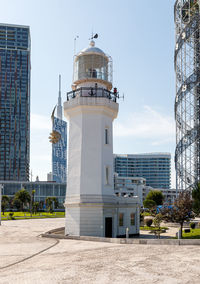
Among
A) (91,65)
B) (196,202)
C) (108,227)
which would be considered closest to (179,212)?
(196,202)

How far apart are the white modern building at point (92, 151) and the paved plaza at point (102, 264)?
20.6 ft

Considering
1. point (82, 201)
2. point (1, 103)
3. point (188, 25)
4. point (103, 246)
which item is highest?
point (1, 103)

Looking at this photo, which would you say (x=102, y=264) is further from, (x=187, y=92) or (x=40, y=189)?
(x=40, y=189)

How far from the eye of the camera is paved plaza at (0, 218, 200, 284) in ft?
40.9

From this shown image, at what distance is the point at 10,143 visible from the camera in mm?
193250

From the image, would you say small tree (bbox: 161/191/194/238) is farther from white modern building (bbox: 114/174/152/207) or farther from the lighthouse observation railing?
white modern building (bbox: 114/174/152/207)

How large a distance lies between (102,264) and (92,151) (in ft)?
43.5

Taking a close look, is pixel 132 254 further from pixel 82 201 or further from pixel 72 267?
pixel 82 201

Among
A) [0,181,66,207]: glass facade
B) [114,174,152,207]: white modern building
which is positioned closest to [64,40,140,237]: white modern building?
[0,181,66,207]: glass facade

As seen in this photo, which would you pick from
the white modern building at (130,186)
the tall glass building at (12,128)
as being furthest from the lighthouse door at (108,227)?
the tall glass building at (12,128)

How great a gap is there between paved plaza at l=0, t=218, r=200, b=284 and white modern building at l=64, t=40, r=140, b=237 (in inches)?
247

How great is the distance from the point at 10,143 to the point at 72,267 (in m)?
185

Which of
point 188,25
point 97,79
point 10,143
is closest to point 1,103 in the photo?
point 10,143

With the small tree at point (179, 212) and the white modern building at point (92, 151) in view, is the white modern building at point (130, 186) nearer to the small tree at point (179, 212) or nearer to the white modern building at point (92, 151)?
the small tree at point (179, 212)
